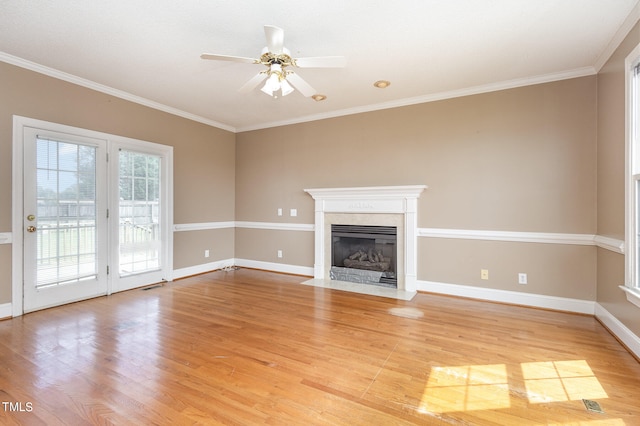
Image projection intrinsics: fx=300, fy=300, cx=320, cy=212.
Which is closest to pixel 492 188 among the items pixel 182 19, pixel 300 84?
pixel 300 84

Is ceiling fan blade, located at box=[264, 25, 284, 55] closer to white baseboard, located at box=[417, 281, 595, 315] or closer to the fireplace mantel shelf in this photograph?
the fireplace mantel shelf

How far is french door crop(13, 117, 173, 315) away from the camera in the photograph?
10.8 ft

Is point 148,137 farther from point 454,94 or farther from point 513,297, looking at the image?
point 513,297

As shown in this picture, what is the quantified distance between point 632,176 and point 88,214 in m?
5.59

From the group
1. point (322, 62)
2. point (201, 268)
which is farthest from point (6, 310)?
point (322, 62)

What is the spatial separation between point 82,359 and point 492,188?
4.46 metres

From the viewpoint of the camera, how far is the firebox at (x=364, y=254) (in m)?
4.39

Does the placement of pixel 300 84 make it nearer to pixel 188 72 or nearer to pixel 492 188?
pixel 188 72

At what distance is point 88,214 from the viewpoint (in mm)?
3744

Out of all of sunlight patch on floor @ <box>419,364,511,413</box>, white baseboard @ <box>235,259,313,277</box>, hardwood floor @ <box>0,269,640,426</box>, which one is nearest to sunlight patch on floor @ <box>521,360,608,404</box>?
hardwood floor @ <box>0,269,640,426</box>

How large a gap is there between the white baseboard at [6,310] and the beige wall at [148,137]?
0.17 ft

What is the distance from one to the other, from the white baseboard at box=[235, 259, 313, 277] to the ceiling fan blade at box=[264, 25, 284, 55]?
3.48 meters

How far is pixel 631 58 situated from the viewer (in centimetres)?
243

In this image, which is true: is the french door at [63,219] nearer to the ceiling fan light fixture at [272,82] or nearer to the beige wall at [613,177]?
the ceiling fan light fixture at [272,82]
